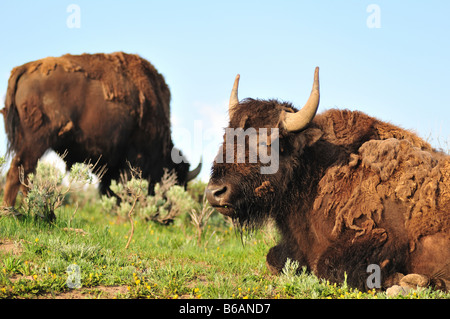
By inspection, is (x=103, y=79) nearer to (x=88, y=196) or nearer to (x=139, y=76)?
(x=139, y=76)

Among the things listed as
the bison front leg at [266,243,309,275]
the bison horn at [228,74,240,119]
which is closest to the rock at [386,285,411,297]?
the bison front leg at [266,243,309,275]

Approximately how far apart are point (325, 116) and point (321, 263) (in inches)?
67.8

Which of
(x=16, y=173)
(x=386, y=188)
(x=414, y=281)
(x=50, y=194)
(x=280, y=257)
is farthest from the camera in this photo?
(x=16, y=173)

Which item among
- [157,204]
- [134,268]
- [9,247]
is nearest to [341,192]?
[134,268]

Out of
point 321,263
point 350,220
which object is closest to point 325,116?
point 350,220

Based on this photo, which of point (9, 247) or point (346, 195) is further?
point (9, 247)

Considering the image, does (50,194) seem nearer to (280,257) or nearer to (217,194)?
(217,194)

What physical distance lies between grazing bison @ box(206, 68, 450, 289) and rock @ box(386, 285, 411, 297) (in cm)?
21

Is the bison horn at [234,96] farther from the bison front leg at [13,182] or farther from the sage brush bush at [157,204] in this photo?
the bison front leg at [13,182]

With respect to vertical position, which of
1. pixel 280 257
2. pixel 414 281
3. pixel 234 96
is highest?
pixel 234 96

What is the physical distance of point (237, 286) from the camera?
16.2 feet

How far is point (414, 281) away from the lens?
4.75m

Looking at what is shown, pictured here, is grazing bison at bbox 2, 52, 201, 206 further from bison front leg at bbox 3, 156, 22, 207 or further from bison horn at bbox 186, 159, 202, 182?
bison horn at bbox 186, 159, 202, 182

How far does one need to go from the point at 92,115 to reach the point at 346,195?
6232mm
